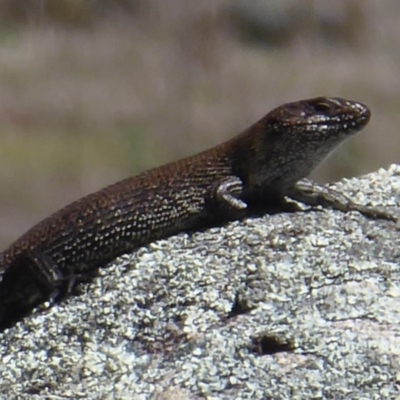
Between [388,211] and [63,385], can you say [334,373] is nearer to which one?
[63,385]

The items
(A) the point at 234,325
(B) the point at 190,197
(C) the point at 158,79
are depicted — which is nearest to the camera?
(A) the point at 234,325

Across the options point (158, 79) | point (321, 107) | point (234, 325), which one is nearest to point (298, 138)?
point (321, 107)

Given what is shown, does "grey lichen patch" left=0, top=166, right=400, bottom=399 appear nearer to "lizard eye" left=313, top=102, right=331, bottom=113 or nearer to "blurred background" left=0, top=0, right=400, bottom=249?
"lizard eye" left=313, top=102, right=331, bottom=113

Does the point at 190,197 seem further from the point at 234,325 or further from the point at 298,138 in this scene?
the point at 234,325

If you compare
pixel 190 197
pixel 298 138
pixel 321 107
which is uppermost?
pixel 321 107

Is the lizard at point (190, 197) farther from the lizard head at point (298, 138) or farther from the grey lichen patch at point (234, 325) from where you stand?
the grey lichen patch at point (234, 325)

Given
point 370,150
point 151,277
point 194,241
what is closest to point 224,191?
point 194,241
